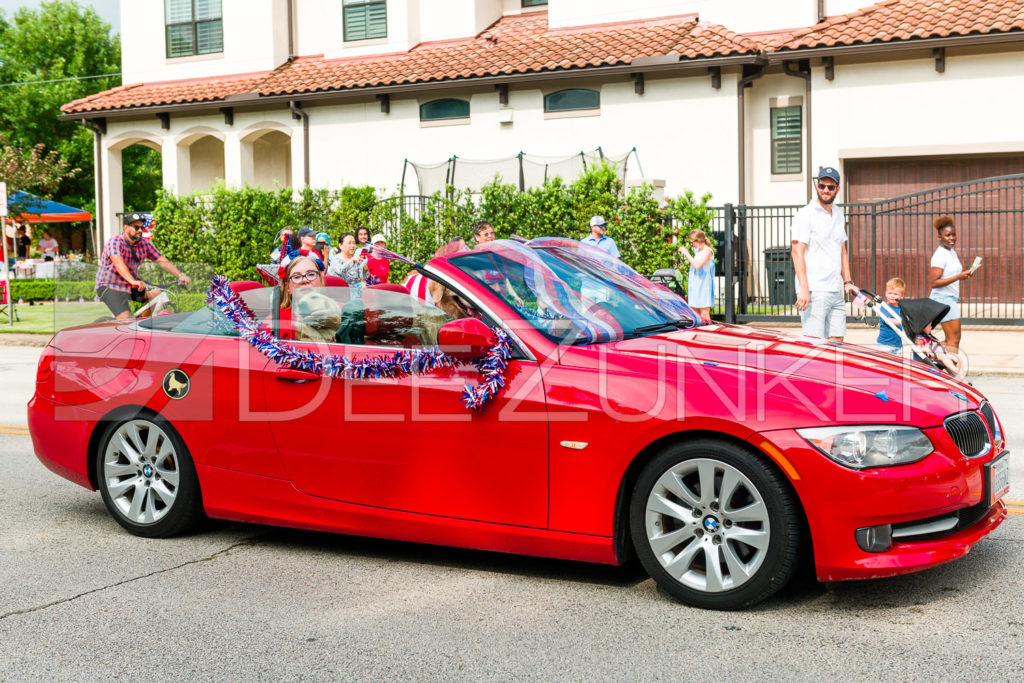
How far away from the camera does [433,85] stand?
1005 inches

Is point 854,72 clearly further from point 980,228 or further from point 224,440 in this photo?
point 224,440

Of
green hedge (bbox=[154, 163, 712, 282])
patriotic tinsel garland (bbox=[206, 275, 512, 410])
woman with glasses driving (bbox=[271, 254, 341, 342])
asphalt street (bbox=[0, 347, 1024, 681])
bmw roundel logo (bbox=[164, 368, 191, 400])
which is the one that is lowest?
asphalt street (bbox=[0, 347, 1024, 681])

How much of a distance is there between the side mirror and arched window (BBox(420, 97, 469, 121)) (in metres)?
21.4

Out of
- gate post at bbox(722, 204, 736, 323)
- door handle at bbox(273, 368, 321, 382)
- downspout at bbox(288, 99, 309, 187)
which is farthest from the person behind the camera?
downspout at bbox(288, 99, 309, 187)

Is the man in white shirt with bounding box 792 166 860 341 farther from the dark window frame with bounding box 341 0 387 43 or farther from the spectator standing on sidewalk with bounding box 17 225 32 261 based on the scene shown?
the spectator standing on sidewalk with bounding box 17 225 32 261

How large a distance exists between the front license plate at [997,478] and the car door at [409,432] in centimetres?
190

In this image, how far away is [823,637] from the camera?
447 cm

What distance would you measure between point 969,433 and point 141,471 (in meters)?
4.23

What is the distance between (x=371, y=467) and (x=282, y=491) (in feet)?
1.90

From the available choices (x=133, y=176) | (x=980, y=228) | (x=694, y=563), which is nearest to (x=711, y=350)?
(x=694, y=563)

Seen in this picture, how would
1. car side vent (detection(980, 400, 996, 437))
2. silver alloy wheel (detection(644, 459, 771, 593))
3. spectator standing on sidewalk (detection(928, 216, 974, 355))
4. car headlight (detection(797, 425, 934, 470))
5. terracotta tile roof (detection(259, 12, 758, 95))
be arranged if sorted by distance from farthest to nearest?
terracotta tile roof (detection(259, 12, 758, 95)), spectator standing on sidewalk (detection(928, 216, 974, 355)), car side vent (detection(980, 400, 996, 437)), silver alloy wheel (detection(644, 459, 771, 593)), car headlight (detection(797, 425, 934, 470))

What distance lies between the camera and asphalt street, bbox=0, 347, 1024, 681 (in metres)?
4.24

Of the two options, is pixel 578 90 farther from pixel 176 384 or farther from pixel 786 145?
pixel 176 384

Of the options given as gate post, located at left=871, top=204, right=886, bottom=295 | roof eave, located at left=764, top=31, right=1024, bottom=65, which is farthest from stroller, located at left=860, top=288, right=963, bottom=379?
roof eave, located at left=764, top=31, right=1024, bottom=65
